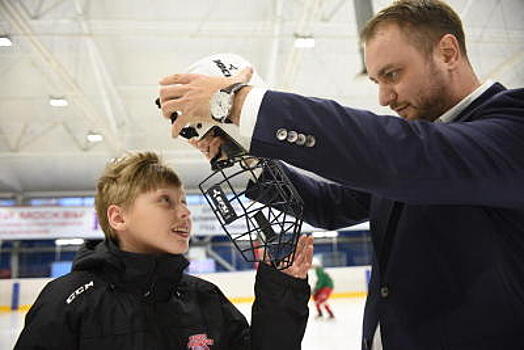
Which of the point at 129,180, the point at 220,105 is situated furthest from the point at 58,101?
the point at 220,105

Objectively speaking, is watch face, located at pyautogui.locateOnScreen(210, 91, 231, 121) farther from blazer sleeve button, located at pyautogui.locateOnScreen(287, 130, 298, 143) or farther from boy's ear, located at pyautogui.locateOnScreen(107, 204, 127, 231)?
boy's ear, located at pyautogui.locateOnScreen(107, 204, 127, 231)

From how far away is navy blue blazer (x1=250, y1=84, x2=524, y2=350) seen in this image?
0.76 metres

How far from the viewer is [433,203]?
2.66 feet

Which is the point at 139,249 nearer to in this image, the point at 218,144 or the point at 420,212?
the point at 218,144

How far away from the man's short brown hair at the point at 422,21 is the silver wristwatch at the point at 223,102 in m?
0.41

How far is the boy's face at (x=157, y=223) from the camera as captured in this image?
4.83 feet

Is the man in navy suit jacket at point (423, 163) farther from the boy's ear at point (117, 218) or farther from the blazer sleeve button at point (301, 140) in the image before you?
the boy's ear at point (117, 218)

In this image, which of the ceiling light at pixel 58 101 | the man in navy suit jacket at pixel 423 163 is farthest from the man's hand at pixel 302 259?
the ceiling light at pixel 58 101

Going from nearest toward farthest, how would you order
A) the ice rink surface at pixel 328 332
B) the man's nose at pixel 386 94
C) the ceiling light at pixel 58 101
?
1. the man's nose at pixel 386 94
2. the ice rink surface at pixel 328 332
3. the ceiling light at pixel 58 101

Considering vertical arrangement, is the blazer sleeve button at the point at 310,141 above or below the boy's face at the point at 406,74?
below

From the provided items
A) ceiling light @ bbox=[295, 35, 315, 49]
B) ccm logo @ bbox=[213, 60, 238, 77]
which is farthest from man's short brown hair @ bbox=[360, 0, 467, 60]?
ceiling light @ bbox=[295, 35, 315, 49]

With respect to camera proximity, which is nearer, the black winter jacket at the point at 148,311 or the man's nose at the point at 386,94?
the man's nose at the point at 386,94

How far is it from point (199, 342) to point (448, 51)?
0.97 meters

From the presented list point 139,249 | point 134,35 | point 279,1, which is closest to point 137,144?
point 134,35
